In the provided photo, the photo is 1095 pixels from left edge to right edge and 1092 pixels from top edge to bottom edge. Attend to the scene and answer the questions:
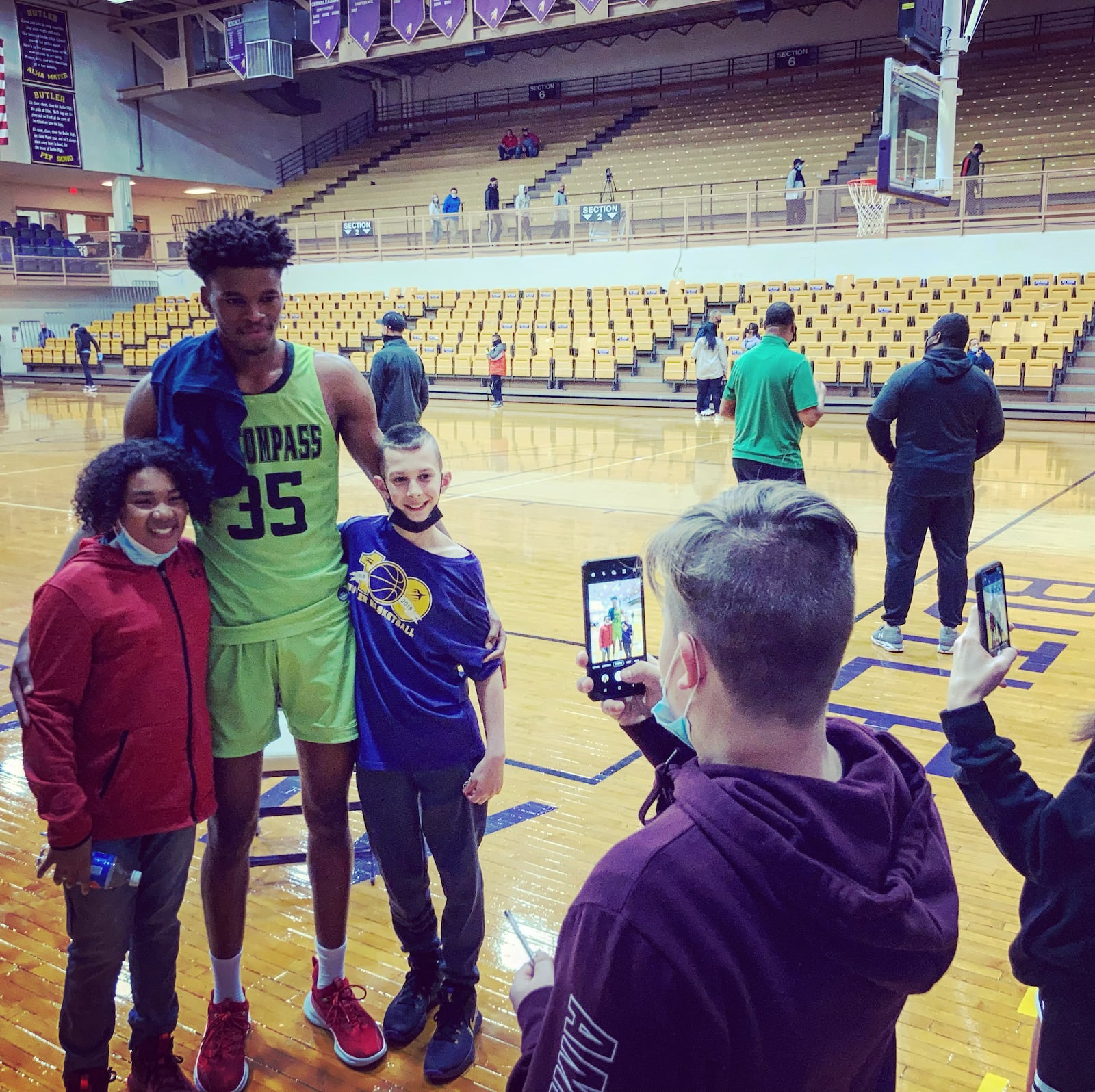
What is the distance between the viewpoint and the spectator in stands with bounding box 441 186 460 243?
69.2ft

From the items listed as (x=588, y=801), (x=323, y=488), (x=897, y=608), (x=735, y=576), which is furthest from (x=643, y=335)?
(x=735, y=576)

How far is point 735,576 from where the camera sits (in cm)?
100

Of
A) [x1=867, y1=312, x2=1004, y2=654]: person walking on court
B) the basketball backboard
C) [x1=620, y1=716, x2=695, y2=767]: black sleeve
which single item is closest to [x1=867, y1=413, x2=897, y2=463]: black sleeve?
[x1=867, y1=312, x2=1004, y2=654]: person walking on court

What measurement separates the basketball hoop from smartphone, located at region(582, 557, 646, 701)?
1679 cm

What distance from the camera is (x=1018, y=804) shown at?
162 cm

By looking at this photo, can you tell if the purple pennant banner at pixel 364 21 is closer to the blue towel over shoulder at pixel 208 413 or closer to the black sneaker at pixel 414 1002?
the blue towel over shoulder at pixel 208 413

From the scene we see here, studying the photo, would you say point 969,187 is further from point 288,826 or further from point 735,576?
point 735,576

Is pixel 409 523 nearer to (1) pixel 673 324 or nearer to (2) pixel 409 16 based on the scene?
(1) pixel 673 324

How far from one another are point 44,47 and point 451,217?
12.3m

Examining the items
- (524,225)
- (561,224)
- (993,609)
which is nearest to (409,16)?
(524,225)

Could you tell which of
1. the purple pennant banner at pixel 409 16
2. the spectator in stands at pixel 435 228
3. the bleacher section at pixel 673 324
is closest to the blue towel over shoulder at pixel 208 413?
the bleacher section at pixel 673 324

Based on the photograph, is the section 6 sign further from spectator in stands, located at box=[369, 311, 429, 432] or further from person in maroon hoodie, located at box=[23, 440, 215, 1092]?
person in maroon hoodie, located at box=[23, 440, 215, 1092]

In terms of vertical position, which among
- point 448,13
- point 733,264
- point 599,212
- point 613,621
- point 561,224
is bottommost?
point 613,621

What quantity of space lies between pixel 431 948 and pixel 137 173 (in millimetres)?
29560
